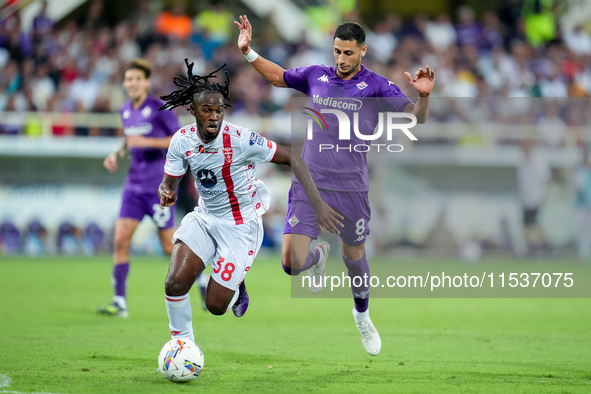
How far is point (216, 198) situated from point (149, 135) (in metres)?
3.68

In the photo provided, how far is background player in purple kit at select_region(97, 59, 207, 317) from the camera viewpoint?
10188 millimetres

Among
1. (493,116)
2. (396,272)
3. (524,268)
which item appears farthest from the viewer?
(493,116)

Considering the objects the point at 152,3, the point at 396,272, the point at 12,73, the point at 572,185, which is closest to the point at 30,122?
the point at 12,73

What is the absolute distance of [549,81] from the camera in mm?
21328

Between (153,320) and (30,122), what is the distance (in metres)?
9.53

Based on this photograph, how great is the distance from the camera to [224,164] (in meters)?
6.81

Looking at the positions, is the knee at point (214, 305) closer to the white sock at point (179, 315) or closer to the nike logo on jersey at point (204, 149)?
the white sock at point (179, 315)

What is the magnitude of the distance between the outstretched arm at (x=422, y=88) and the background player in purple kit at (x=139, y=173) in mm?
3917

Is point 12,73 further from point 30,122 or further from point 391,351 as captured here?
point 391,351

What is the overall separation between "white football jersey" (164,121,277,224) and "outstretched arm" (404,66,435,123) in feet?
4.29

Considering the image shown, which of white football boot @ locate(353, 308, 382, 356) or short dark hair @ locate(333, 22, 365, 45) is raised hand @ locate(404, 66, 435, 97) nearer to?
short dark hair @ locate(333, 22, 365, 45)

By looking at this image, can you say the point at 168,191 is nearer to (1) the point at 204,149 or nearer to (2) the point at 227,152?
(1) the point at 204,149

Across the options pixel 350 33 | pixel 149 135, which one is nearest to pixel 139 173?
pixel 149 135

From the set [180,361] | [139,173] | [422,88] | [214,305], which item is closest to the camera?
[180,361]
